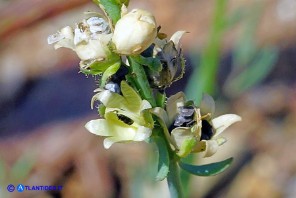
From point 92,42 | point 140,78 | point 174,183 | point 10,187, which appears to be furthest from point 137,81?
point 10,187

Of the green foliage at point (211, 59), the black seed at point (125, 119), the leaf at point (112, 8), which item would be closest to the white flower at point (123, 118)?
the black seed at point (125, 119)

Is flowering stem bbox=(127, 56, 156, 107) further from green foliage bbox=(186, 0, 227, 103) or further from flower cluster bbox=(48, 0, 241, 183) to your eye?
green foliage bbox=(186, 0, 227, 103)

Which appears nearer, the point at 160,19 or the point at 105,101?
the point at 105,101

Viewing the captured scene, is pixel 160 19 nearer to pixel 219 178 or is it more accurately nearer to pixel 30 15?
pixel 30 15

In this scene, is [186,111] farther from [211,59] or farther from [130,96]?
[211,59]

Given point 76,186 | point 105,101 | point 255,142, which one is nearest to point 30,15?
point 76,186
